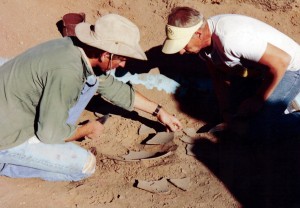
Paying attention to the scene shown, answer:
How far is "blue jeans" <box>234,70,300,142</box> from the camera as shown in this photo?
3174 millimetres

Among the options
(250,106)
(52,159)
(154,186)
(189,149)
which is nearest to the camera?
(52,159)

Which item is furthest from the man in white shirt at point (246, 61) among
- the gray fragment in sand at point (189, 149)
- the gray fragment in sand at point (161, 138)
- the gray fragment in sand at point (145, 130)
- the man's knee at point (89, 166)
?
the man's knee at point (89, 166)

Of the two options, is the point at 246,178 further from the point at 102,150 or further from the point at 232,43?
the point at 102,150

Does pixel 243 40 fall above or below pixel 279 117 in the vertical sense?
above

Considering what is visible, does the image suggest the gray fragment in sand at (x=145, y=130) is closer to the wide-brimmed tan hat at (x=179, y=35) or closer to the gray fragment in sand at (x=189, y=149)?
the gray fragment in sand at (x=189, y=149)

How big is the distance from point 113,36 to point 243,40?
101cm

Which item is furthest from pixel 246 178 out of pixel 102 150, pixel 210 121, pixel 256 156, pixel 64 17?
pixel 64 17

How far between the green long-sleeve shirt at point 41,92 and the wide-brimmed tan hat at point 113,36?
0.43ft

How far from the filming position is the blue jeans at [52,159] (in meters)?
2.72

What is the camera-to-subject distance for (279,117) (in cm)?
328

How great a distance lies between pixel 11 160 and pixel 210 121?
199 centimetres

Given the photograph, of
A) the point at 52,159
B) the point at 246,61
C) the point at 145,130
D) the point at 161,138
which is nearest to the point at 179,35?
the point at 246,61

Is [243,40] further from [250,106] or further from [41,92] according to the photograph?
[41,92]

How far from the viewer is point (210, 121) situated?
387 cm
